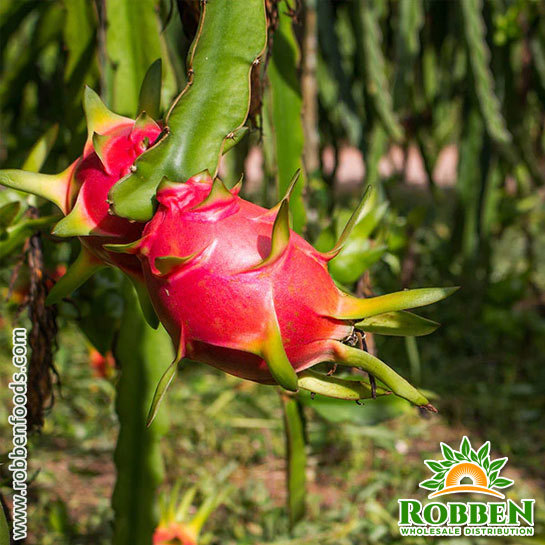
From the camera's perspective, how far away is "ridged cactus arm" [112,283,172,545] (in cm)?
70

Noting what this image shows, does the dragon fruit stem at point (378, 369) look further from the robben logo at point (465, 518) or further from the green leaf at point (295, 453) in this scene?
the robben logo at point (465, 518)

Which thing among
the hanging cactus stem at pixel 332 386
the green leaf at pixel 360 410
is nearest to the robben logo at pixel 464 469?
the green leaf at pixel 360 410

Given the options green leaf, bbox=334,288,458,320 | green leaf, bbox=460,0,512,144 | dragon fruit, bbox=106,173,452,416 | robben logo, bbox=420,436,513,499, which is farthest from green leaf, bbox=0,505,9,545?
green leaf, bbox=460,0,512,144

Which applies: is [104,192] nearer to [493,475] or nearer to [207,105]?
[207,105]

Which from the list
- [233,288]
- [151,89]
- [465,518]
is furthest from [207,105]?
[465,518]

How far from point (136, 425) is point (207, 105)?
38cm

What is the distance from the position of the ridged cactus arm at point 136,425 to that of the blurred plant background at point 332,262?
94mm

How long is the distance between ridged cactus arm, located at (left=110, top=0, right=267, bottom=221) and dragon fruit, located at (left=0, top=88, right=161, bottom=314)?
0.02m

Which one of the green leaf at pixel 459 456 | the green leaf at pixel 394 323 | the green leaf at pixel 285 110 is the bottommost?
the green leaf at pixel 459 456

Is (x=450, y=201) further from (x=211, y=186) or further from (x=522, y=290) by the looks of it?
(x=211, y=186)

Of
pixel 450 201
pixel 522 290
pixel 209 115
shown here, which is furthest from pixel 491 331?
pixel 450 201

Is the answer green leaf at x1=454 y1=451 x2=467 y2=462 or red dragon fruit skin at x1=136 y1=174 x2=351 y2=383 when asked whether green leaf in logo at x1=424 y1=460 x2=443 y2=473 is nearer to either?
green leaf at x1=454 y1=451 x2=467 y2=462

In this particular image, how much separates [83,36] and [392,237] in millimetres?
507

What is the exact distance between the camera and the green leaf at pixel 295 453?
0.83 metres
